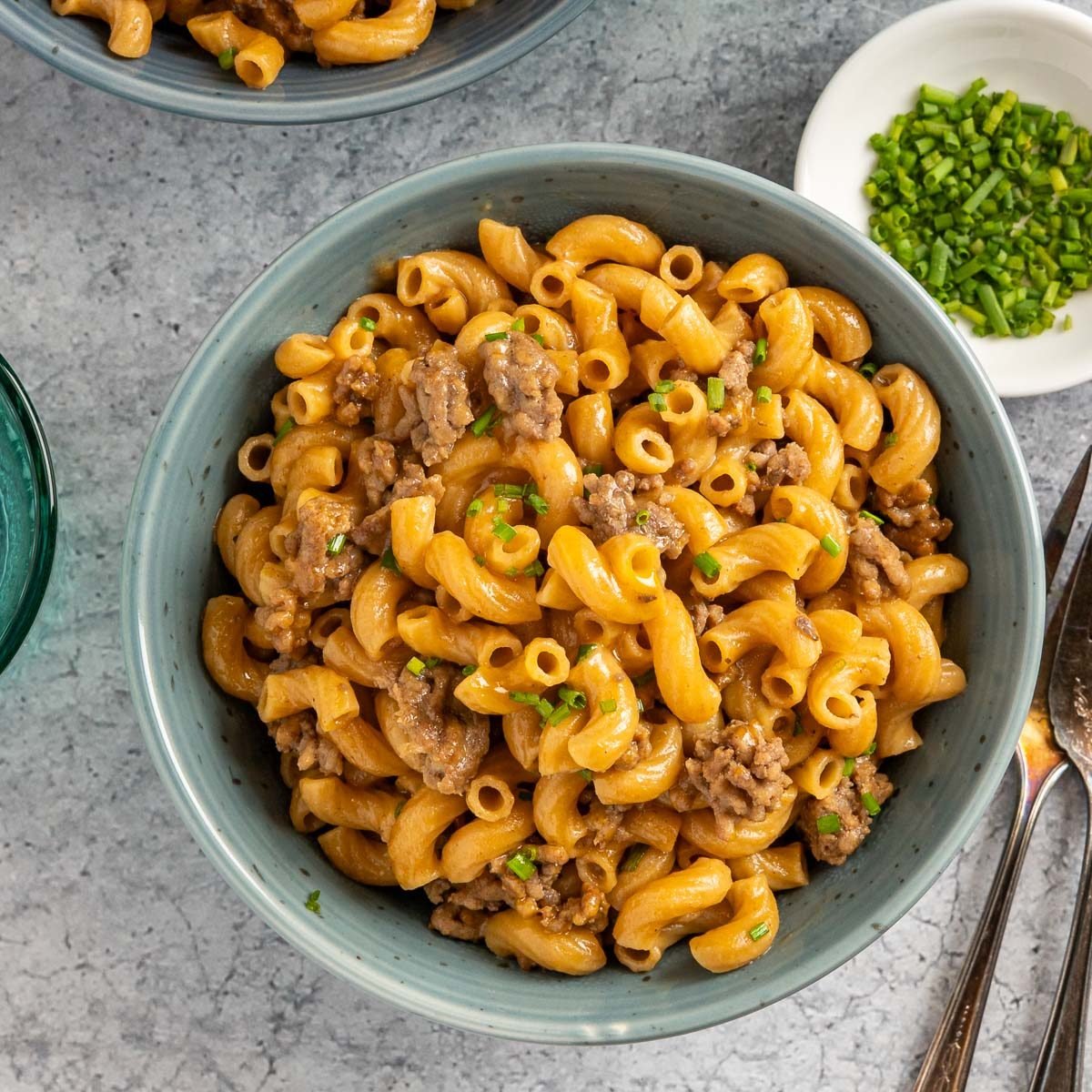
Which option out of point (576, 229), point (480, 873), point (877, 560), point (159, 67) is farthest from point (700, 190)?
point (480, 873)

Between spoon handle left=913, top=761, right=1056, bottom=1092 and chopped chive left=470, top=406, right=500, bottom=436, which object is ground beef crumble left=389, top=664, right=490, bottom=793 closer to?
chopped chive left=470, top=406, right=500, bottom=436

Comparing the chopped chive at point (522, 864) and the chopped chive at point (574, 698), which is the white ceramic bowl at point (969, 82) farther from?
the chopped chive at point (522, 864)

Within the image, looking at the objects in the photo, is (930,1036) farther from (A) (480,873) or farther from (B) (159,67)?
(B) (159,67)

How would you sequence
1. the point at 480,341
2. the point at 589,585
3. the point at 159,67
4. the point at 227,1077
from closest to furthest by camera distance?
1. the point at 589,585
2. the point at 480,341
3. the point at 159,67
4. the point at 227,1077

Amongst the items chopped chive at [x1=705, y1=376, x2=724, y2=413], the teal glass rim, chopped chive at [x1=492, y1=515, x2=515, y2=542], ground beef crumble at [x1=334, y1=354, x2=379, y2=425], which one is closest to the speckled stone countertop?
the teal glass rim

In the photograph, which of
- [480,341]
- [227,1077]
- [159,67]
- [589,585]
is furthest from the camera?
[227,1077]

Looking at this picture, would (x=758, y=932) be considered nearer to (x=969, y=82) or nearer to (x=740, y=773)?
(x=740, y=773)
